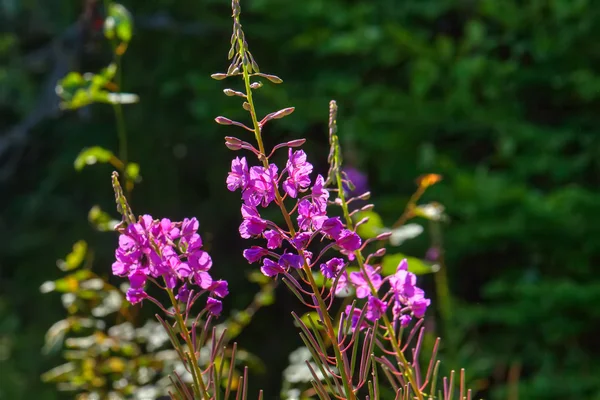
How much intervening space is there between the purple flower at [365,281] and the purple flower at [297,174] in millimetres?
228

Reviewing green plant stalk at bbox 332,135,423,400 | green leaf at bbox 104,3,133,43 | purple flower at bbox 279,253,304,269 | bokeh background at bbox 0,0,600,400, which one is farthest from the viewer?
bokeh background at bbox 0,0,600,400

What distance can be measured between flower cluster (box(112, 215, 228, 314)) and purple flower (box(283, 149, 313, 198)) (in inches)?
5.1

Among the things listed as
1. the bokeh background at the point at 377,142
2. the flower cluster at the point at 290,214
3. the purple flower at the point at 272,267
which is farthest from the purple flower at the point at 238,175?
the bokeh background at the point at 377,142

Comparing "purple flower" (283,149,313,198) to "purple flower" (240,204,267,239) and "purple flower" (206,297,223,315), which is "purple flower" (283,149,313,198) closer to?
"purple flower" (240,204,267,239)

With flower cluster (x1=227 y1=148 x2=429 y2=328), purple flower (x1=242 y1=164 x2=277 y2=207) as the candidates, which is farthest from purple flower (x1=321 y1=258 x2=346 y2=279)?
purple flower (x1=242 y1=164 x2=277 y2=207)

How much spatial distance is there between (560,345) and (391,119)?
127cm

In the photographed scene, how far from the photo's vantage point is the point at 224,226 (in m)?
4.30

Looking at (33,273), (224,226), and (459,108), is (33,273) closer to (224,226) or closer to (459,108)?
(224,226)

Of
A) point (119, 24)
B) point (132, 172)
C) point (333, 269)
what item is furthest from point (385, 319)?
point (119, 24)

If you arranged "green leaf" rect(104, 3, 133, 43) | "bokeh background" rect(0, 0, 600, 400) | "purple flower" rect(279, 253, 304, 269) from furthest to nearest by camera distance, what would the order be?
"bokeh background" rect(0, 0, 600, 400), "green leaf" rect(104, 3, 133, 43), "purple flower" rect(279, 253, 304, 269)

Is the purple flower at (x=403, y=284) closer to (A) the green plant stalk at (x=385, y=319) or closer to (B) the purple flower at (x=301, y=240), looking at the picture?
(A) the green plant stalk at (x=385, y=319)

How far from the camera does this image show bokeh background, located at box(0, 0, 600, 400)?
3527 millimetres

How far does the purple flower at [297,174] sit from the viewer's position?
104 cm

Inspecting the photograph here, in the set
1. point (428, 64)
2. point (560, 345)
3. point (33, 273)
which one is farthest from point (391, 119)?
point (33, 273)
